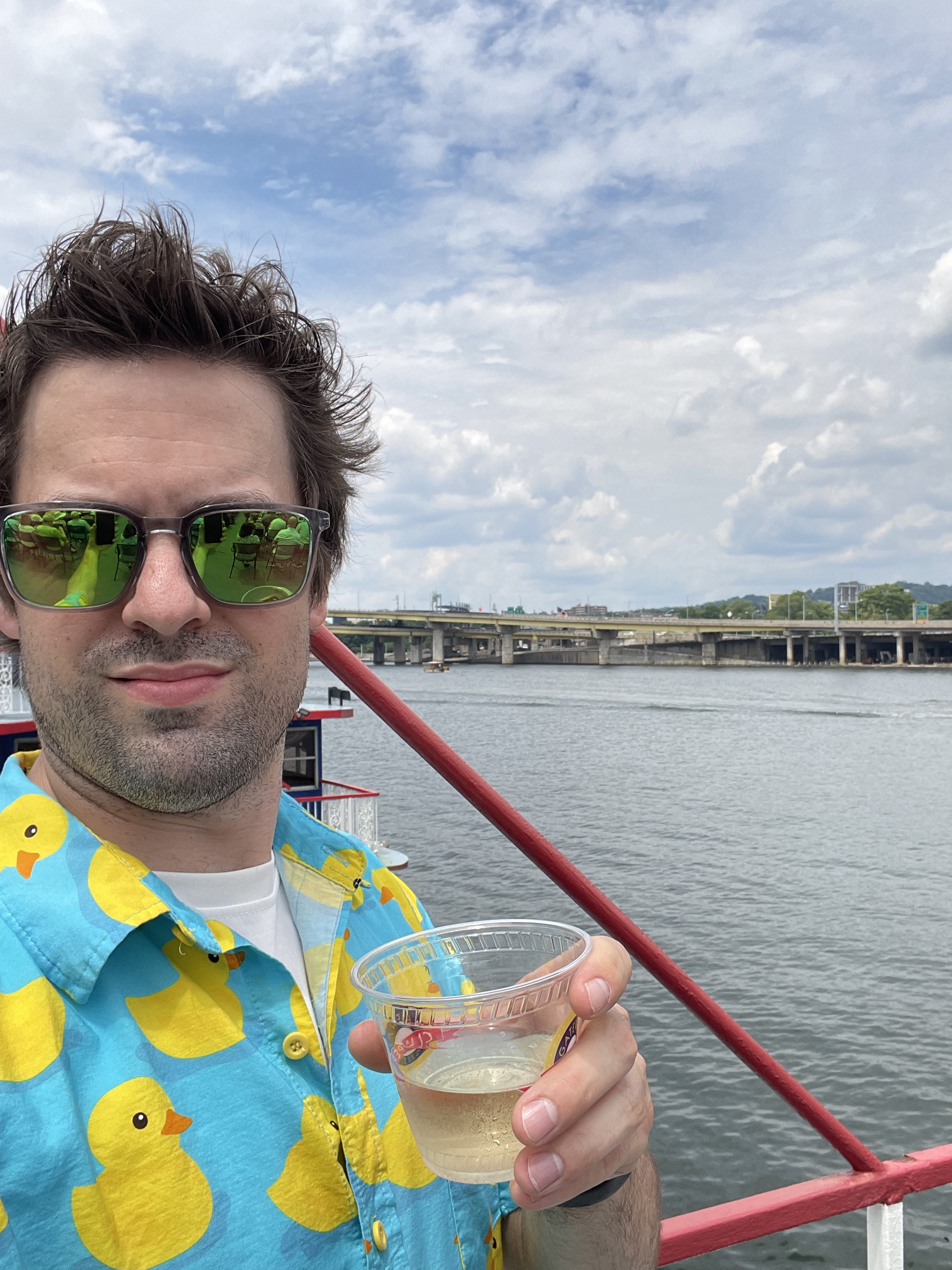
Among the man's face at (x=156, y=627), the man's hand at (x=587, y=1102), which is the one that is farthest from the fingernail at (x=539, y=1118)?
the man's face at (x=156, y=627)

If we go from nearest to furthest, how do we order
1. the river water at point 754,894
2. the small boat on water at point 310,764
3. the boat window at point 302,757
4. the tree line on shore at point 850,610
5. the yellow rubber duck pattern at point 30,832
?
the yellow rubber duck pattern at point 30,832 → the river water at point 754,894 → the small boat on water at point 310,764 → the boat window at point 302,757 → the tree line on shore at point 850,610

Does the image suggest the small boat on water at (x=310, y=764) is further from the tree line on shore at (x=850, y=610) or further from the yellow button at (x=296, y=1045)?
the tree line on shore at (x=850, y=610)

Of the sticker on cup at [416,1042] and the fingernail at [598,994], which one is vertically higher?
the fingernail at [598,994]

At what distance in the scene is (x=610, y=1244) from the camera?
5.13ft

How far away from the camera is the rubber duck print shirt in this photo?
1205 millimetres

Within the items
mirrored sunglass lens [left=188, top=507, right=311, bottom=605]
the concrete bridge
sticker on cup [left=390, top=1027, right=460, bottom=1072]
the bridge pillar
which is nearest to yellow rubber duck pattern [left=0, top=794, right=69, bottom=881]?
mirrored sunglass lens [left=188, top=507, right=311, bottom=605]

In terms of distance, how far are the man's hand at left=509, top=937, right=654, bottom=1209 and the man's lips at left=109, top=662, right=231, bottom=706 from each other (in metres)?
0.72

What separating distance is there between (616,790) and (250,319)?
32225mm

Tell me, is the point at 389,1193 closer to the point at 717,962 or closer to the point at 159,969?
the point at 159,969

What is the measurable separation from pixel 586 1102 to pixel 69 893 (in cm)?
76

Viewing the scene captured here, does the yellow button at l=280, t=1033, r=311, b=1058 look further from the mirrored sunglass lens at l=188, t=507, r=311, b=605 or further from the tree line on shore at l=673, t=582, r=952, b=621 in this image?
the tree line on shore at l=673, t=582, r=952, b=621

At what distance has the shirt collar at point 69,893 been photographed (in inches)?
51.5

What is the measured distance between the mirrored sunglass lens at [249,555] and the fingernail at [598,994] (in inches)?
32.7

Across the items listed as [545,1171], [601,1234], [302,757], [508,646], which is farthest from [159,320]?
[508,646]
